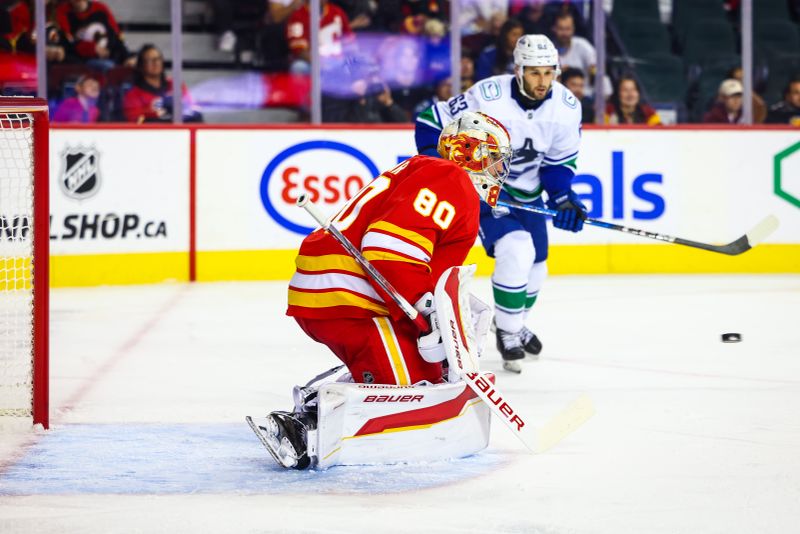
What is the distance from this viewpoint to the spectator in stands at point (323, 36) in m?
6.86

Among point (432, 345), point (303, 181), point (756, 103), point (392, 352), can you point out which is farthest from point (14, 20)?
point (432, 345)

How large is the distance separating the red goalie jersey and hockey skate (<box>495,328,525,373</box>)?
4.32 ft

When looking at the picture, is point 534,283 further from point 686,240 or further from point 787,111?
point 787,111

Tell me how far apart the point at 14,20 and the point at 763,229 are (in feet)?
12.7

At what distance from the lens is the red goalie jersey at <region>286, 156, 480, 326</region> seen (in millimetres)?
2799

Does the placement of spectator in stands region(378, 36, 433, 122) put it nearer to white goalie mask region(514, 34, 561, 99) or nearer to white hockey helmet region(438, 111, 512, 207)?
white goalie mask region(514, 34, 561, 99)

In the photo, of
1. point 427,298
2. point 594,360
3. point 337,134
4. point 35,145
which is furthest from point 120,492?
point 337,134

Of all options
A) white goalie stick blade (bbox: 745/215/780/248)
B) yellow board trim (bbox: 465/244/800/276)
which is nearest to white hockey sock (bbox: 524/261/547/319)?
white goalie stick blade (bbox: 745/215/780/248)

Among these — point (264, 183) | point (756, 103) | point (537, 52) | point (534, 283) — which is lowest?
point (534, 283)

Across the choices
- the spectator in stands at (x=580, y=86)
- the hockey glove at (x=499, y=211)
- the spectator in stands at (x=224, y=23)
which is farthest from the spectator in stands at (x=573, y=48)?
the hockey glove at (x=499, y=211)

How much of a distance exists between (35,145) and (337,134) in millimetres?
3545

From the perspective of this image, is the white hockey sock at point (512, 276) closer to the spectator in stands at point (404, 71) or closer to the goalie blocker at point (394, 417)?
the goalie blocker at point (394, 417)

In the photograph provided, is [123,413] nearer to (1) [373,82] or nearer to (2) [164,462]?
(2) [164,462]

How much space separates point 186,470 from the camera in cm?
289
